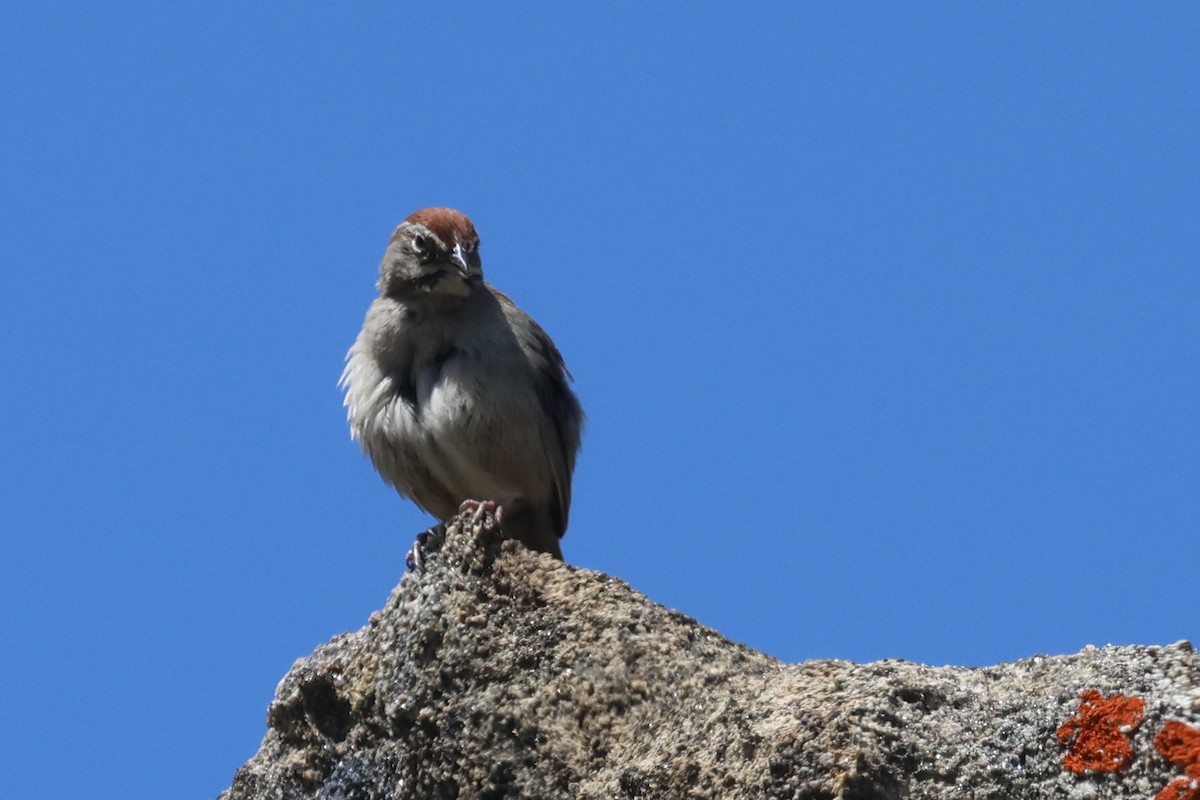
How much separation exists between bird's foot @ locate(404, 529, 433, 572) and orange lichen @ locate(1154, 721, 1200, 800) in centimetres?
265

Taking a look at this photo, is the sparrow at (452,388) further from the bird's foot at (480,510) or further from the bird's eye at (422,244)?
the bird's foot at (480,510)

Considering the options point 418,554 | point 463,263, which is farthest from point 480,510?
point 463,263

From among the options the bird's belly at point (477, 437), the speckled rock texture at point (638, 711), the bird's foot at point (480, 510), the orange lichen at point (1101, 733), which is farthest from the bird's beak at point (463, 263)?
the orange lichen at point (1101, 733)

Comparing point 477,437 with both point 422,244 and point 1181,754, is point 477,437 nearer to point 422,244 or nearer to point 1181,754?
point 422,244

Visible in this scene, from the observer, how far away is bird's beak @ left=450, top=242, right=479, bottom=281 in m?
8.52

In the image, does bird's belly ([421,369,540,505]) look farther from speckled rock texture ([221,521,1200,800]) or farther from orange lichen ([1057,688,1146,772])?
orange lichen ([1057,688,1146,772])

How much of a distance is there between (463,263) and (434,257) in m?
0.16

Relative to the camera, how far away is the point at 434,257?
8.58 meters

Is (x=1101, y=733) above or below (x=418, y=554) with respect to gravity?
below

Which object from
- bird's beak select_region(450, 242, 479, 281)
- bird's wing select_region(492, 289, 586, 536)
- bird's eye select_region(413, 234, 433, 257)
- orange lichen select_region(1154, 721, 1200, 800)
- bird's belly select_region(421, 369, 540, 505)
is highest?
bird's eye select_region(413, 234, 433, 257)

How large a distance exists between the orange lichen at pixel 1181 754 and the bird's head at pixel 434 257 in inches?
196

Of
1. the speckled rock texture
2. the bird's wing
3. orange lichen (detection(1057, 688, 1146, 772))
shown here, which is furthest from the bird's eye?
orange lichen (detection(1057, 688, 1146, 772))

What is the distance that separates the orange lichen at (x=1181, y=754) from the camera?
408 cm

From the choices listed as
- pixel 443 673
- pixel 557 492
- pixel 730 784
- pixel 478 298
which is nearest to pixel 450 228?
pixel 478 298
